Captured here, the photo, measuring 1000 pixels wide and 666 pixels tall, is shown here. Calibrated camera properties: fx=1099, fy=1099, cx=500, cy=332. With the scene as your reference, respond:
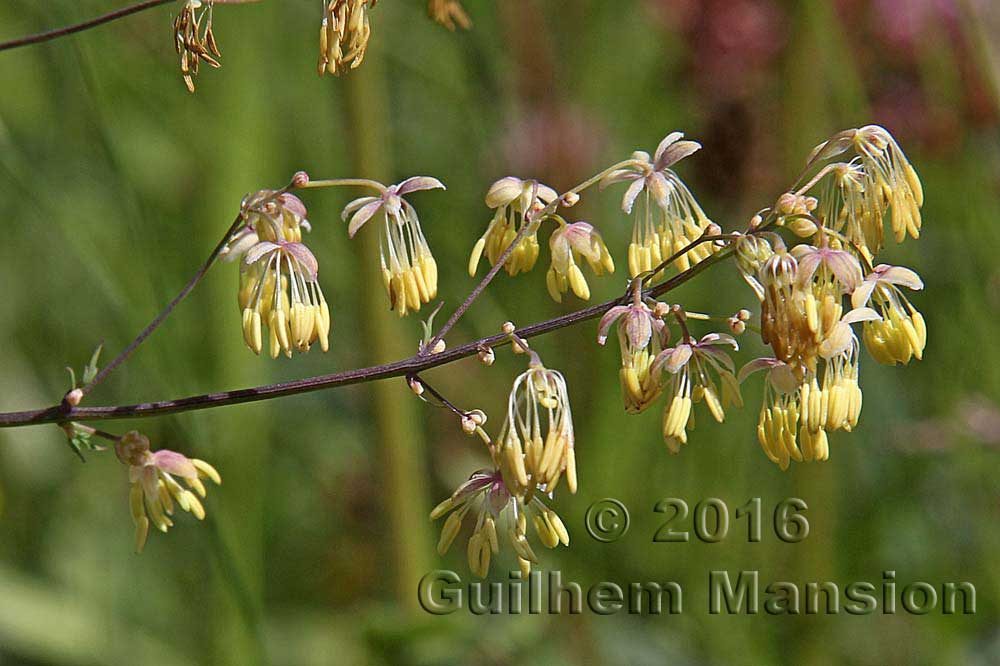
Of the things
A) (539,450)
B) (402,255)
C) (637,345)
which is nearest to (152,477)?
(402,255)

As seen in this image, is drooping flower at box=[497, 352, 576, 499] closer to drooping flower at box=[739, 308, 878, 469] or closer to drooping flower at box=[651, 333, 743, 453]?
drooping flower at box=[651, 333, 743, 453]

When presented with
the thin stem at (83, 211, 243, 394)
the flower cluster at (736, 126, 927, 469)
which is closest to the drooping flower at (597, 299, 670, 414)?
the flower cluster at (736, 126, 927, 469)

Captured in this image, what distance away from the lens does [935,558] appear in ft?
9.76

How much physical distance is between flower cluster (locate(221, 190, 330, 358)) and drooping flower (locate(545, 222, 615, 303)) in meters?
0.29

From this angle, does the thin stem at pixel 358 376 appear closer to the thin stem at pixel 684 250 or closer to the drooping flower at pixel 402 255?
the thin stem at pixel 684 250

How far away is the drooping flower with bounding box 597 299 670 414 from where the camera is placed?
1.19 m

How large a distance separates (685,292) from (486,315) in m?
0.91

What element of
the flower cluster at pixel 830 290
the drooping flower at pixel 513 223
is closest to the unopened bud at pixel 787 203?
the flower cluster at pixel 830 290

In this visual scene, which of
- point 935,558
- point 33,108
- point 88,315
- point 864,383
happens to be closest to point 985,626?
point 935,558

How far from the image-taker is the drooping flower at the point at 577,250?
4.32 ft

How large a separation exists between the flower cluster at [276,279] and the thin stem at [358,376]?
116 mm

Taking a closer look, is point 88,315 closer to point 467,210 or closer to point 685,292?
point 467,210

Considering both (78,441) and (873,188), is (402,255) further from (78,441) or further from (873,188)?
(873,188)

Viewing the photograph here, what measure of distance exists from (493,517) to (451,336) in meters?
2.14
